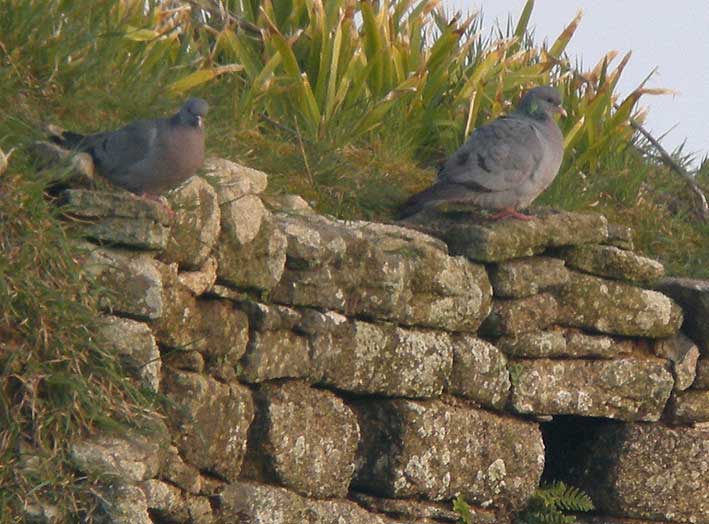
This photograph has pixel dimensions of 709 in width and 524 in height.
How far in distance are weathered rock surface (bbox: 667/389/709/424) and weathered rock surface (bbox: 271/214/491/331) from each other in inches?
52.7

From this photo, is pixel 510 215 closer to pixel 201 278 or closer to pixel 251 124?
pixel 251 124

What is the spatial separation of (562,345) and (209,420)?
2305 mm

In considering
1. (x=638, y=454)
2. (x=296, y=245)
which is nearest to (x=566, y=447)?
(x=638, y=454)

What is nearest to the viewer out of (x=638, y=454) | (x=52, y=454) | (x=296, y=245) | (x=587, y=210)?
(x=52, y=454)

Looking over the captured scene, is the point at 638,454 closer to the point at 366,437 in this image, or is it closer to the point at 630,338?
the point at 630,338

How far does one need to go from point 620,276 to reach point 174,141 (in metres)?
2.99

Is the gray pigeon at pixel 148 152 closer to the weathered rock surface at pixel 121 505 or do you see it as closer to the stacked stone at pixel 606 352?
the weathered rock surface at pixel 121 505

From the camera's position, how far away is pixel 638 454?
745 cm

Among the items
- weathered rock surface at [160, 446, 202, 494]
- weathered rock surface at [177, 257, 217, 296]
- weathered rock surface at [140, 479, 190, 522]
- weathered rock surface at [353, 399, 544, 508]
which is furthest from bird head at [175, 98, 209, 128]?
weathered rock surface at [353, 399, 544, 508]

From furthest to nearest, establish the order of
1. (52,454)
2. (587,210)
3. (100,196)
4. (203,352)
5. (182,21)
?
(587,210), (182,21), (203,352), (100,196), (52,454)

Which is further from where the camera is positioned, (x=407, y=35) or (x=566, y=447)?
(x=407, y=35)

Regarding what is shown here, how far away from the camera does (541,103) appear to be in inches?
312

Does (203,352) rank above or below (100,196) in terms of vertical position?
below

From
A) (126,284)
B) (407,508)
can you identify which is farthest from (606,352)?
(126,284)
